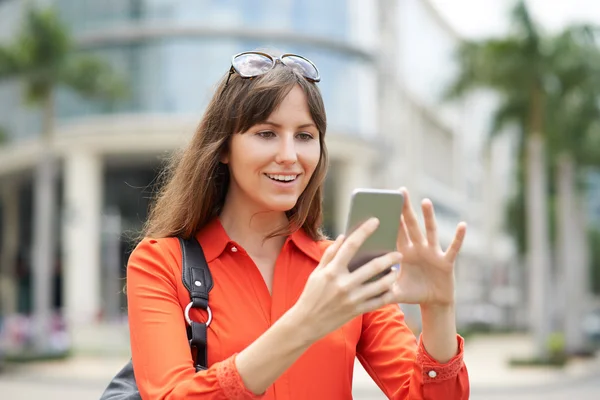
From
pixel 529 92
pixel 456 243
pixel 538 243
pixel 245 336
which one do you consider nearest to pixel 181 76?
pixel 529 92

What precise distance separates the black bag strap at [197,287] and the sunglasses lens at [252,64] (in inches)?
17.8

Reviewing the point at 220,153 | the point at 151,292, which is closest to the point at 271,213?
the point at 220,153

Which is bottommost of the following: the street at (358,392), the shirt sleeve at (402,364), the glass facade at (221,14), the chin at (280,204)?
the street at (358,392)

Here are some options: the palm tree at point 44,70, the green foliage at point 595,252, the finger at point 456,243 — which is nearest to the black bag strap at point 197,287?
the finger at point 456,243

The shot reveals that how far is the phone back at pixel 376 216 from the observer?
1.75 metres

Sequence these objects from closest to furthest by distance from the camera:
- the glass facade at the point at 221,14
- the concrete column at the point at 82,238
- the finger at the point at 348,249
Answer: the finger at the point at 348,249, the glass facade at the point at 221,14, the concrete column at the point at 82,238

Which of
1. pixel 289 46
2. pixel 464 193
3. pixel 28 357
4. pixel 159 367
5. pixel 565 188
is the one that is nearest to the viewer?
pixel 159 367

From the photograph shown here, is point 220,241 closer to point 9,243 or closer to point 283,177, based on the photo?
point 283,177

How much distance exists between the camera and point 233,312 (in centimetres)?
216

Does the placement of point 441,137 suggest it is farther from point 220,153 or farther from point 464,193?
point 220,153

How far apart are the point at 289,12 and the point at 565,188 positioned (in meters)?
13.7

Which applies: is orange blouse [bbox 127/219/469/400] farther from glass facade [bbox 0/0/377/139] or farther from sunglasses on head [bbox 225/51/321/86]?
glass facade [bbox 0/0/377/139]

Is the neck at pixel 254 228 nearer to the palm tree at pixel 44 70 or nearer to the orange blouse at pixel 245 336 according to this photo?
the orange blouse at pixel 245 336

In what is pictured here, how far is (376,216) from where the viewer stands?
1786mm
